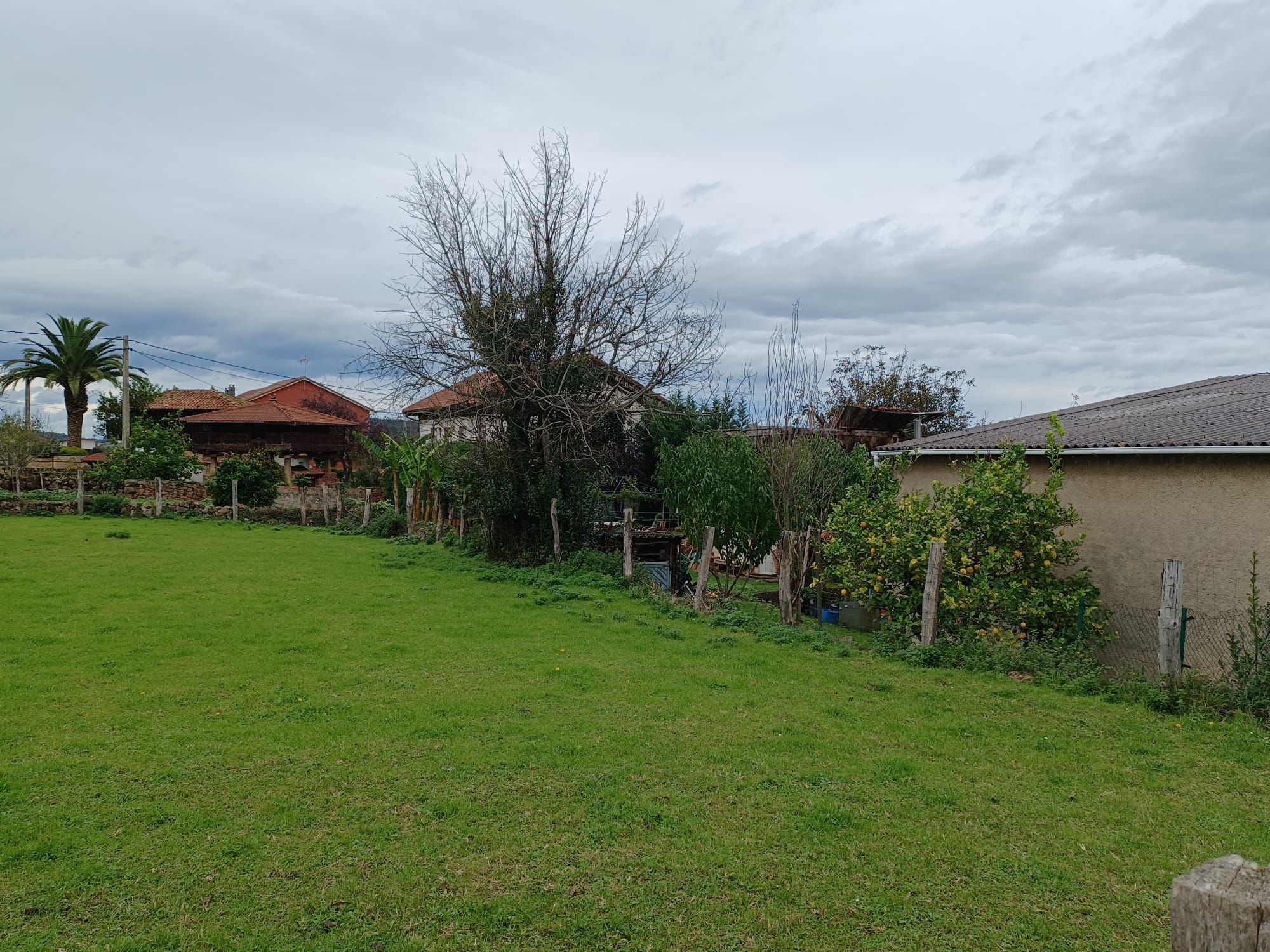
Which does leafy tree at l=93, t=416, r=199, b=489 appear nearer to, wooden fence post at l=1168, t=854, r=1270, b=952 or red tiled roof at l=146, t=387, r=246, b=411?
red tiled roof at l=146, t=387, r=246, b=411

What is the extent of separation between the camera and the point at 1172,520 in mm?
9906

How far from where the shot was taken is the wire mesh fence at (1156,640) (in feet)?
30.1

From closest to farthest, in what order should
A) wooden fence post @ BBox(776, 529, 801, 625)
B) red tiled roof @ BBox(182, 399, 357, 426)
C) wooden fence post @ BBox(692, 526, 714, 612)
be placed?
wooden fence post @ BBox(776, 529, 801, 625), wooden fence post @ BBox(692, 526, 714, 612), red tiled roof @ BBox(182, 399, 357, 426)

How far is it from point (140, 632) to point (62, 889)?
6.76 meters

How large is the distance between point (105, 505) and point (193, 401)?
2688 centimetres

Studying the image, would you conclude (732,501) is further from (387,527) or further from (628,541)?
(387,527)

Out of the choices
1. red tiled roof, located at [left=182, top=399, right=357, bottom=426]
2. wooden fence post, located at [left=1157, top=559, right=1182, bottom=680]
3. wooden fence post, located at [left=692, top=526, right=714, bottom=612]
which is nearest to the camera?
wooden fence post, located at [left=1157, top=559, right=1182, bottom=680]

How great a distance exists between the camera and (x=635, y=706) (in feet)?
24.3

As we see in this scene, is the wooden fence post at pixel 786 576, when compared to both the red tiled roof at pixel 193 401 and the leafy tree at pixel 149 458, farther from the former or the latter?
the red tiled roof at pixel 193 401

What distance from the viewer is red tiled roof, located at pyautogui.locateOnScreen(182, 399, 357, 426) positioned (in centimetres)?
4322

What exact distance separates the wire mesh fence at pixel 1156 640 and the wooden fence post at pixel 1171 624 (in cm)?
40

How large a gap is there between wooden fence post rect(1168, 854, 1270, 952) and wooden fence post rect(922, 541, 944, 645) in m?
8.11

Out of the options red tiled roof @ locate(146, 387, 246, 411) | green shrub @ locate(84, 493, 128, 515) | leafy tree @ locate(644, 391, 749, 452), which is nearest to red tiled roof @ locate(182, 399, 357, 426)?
red tiled roof @ locate(146, 387, 246, 411)

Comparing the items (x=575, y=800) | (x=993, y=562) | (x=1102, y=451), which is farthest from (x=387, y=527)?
(x=575, y=800)
